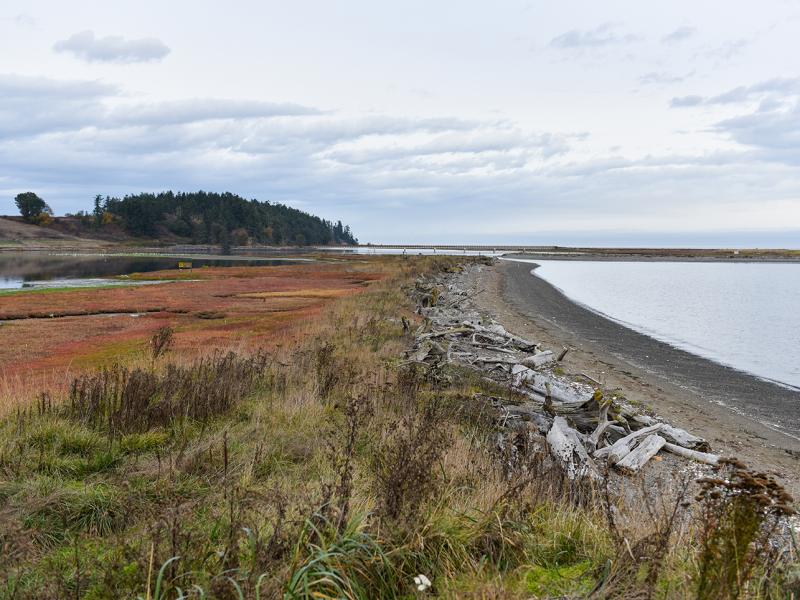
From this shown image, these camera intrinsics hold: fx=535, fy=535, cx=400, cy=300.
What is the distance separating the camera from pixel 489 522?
3771 mm

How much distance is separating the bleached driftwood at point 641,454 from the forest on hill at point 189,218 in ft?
525

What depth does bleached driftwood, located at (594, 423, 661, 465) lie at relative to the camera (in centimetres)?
783

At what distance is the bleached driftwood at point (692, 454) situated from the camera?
825 cm

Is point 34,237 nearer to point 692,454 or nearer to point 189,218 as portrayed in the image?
point 189,218

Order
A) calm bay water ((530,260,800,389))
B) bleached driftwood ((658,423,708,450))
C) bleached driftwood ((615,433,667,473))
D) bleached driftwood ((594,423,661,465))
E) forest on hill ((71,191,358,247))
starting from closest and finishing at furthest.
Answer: bleached driftwood ((615,433,667,473))
bleached driftwood ((594,423,661,465))
bleached driftwood ((658,423,708,450))
calm bay water ((530,260,800,389))
forest on hill ((71,191,358,247))

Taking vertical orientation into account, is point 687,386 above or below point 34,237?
below

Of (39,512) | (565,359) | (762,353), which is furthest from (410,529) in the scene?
(762,353)

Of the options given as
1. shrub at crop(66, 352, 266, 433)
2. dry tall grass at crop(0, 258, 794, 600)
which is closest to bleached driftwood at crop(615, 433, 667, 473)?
dry tall grass at crop(0, 258, 794, 600)

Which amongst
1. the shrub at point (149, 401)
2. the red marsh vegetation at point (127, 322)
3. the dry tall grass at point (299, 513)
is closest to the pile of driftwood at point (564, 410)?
the dry tall grass at point (299, 513)

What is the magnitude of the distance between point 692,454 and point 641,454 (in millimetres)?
1055

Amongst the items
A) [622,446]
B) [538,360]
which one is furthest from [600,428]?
[538,360]

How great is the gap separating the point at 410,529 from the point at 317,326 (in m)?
15.2

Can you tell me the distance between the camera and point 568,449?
24.4 feet

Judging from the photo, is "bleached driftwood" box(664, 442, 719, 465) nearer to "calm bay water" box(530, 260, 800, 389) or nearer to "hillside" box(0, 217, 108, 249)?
"calm bay water" box(530, 260, 800, 389)
